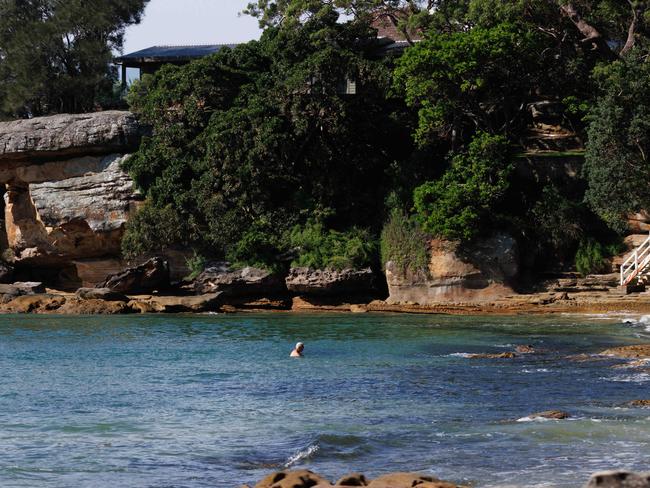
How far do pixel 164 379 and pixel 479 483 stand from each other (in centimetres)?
991

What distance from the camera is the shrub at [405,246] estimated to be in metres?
34.8

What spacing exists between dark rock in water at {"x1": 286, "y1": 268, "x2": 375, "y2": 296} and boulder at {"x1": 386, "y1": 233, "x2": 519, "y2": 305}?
1.31 m

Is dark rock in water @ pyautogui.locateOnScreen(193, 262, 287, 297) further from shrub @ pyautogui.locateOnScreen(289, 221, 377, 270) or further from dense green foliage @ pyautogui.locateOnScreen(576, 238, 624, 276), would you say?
dense green foliage @ pyautogui.locateOnScreen(576, 238, 624, 276)

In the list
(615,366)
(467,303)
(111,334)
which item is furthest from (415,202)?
(615,366)

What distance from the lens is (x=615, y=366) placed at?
18.9 metres

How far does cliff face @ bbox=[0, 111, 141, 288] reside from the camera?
41281 millimetres

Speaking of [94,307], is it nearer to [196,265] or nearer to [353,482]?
[196,265]

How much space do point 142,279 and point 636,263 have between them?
18.8 m

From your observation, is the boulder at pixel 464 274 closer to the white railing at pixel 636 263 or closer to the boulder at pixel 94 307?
the white railing at pixel 636 263

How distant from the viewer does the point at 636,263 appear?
102ft

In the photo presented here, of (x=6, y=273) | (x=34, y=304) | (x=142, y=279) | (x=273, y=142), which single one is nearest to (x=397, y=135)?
(x=273, y=142)

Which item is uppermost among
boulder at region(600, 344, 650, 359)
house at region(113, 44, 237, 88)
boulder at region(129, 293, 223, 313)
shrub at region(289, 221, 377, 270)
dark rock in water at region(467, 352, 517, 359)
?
house at region(113, 44, 237, 88)

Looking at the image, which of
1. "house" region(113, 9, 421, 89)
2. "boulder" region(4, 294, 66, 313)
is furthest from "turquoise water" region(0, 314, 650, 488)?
"house" region(113, 9, 421, 89)

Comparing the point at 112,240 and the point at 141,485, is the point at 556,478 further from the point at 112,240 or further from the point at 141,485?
the point at 112,240
